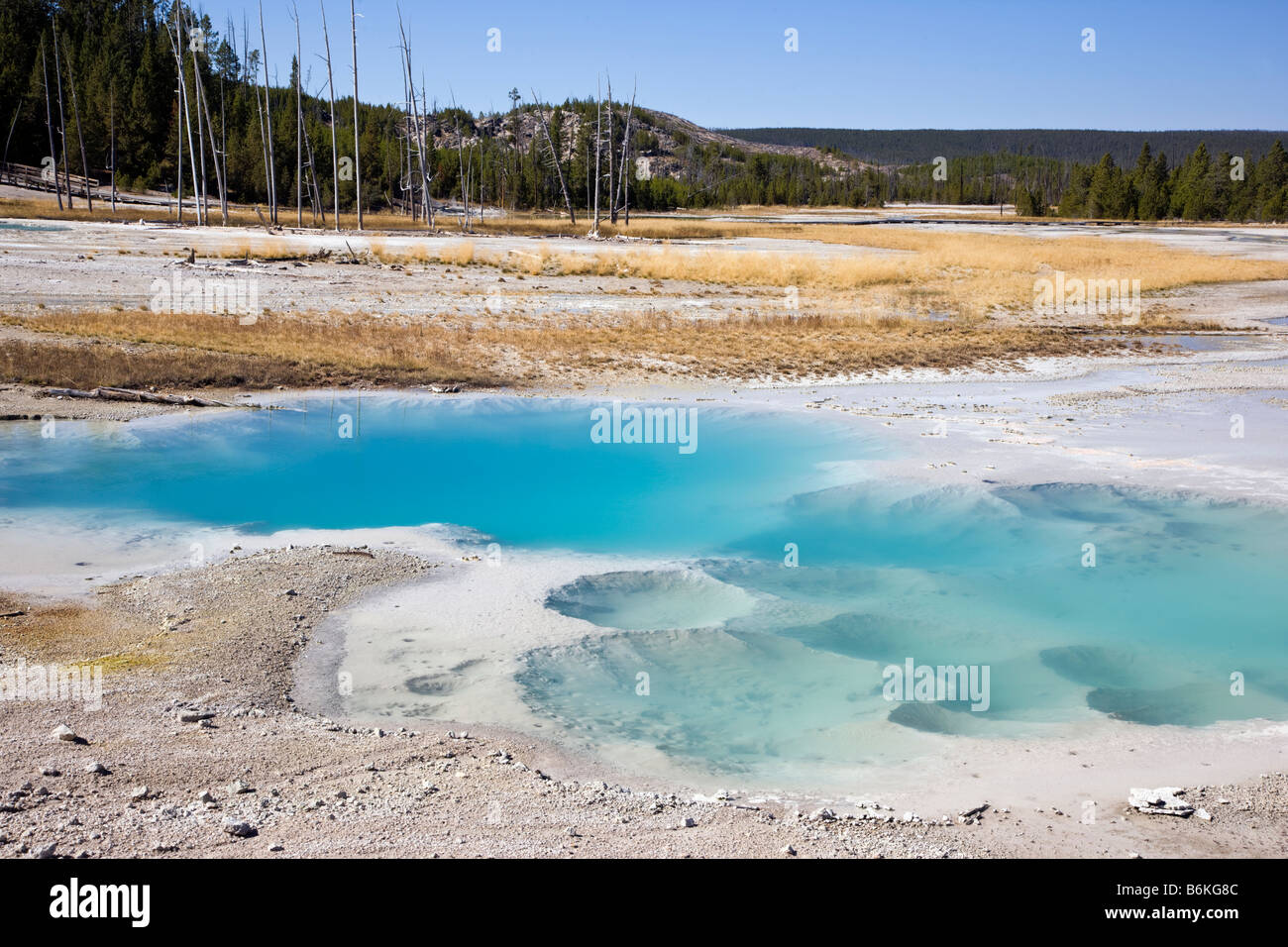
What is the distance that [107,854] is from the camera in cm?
454

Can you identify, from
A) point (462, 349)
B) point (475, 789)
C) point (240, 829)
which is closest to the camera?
point (240, 829)

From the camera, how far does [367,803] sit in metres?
5.28

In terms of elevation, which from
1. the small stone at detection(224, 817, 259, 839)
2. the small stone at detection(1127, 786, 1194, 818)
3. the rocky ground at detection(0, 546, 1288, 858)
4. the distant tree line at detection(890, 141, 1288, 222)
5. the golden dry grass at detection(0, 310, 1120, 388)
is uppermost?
the distant tree line at detection(890, 141, 1288, 222)

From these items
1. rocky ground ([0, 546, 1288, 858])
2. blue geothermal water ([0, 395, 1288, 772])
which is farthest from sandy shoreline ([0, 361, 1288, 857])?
blue geothermal water ([0, 395, 1288, 772])

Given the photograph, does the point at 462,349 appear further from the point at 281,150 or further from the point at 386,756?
the point at 281,150

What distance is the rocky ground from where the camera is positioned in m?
4.83

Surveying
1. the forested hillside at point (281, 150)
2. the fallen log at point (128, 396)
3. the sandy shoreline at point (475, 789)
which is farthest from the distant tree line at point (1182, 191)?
the sandy shoreline at point (475, 789)

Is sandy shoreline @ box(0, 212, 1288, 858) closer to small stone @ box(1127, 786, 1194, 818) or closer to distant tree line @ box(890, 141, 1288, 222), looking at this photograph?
small stone @ box(1127, 786, 1194, 818)

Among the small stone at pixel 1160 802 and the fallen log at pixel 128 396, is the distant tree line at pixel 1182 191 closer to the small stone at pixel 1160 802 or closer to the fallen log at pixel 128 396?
the fallen log at pixel 128 396

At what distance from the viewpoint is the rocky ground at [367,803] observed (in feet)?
15.8

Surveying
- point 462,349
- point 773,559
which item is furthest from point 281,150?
point 773,559

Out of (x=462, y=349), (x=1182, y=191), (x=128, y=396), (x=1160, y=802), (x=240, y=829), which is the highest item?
(x=1182, y=191)
